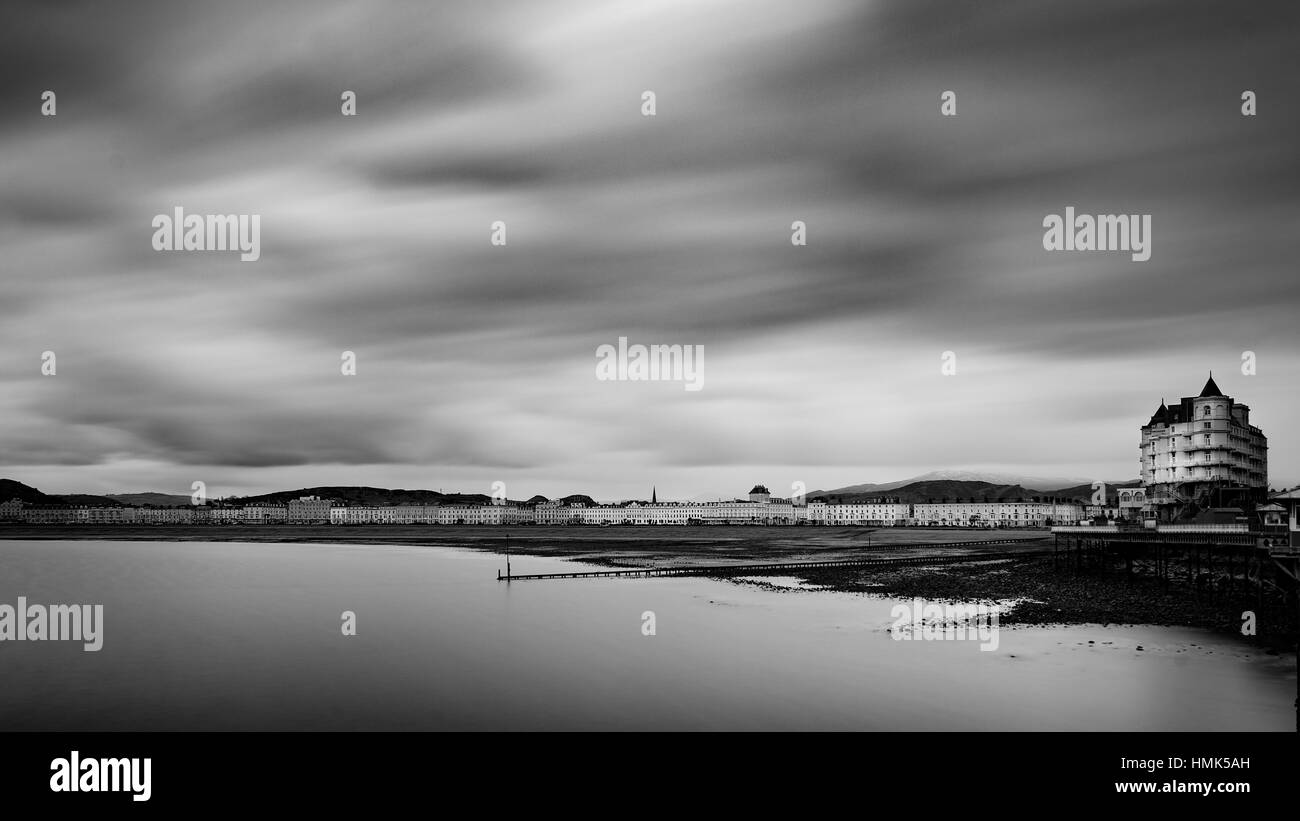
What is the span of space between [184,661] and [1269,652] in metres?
41.0

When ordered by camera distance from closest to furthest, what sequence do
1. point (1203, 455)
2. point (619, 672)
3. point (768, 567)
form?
1. point (619, 672)
2. point (768, 567)
3. point (1203, 455)

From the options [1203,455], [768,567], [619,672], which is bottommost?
[768,567]

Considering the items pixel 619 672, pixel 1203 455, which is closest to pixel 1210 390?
pixel 1203 455

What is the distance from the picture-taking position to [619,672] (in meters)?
34.1

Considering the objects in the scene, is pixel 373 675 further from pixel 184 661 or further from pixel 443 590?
pixel 443 590

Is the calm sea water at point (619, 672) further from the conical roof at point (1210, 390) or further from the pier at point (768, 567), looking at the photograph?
the conical roof at point (1210, 390)

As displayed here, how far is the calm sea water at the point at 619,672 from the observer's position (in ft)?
88.2

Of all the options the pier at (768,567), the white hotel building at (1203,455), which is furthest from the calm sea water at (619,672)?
the white hotel building at (1203,455)

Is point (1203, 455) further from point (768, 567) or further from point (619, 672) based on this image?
point (619, 672)

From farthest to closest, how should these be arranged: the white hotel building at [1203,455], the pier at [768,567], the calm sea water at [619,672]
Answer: the white hotel building at [1203,455]
the pier at [768,567]
the calm sea water at [619,672]

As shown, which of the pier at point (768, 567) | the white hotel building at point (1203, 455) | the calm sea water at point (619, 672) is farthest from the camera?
the white hotel building at point (1203, 455)

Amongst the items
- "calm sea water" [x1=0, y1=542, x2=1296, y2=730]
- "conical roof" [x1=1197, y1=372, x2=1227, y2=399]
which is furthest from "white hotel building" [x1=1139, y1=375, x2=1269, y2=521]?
"calm sea water" [x1=0, y1=542, x2=1296, y2=730]

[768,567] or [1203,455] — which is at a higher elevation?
[1203,455]
